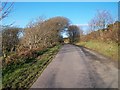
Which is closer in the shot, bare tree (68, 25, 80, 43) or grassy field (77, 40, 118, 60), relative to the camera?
grassy field (77, 40, 118, 60)

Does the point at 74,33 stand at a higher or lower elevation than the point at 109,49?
higher

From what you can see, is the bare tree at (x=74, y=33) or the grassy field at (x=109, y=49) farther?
the bare tree at (x=74, y=33)

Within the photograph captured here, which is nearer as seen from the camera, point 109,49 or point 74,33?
point 109,49

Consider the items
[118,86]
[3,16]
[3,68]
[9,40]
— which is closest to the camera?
[118,86]

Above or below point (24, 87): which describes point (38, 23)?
above

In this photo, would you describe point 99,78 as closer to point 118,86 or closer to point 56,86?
point 118,86

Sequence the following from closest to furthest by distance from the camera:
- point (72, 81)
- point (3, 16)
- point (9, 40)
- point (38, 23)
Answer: point (72, 81) → point (3, 16) → point (9, 40) → point (38, 23)

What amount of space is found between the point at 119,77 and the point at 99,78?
1.02 meters

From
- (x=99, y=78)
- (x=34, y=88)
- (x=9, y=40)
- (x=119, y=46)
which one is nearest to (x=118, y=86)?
(x=99, y=78)

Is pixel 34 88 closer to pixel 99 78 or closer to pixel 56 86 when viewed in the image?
pixel 56 86

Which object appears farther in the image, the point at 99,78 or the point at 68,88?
the point at 99,78

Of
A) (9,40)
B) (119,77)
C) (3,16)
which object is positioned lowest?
(119,77)

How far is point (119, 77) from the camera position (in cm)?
1050

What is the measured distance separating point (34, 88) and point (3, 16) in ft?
14.9
